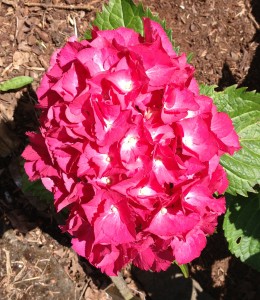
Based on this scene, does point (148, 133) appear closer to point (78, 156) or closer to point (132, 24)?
point (78, 156)

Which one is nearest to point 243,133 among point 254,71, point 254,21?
point 254,71

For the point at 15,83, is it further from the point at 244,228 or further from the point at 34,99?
the point at 244,228

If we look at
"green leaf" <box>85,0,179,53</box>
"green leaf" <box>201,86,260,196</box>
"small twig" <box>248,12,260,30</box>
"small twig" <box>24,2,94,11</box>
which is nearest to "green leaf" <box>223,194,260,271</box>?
"green leaf" <box>201,86,260,196</box>

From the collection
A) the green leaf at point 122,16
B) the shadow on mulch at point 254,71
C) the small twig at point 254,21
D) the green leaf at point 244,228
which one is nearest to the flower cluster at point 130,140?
the green leaf at point 122,16

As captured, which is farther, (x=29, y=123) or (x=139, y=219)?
(x=29, y=123)

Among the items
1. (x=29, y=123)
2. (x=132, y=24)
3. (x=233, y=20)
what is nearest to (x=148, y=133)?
(x=132, y=24)

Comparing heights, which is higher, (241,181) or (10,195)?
(241,181)
